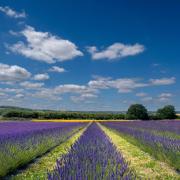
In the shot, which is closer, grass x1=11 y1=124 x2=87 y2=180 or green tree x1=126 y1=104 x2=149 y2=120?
grass x1=11 y1=124 x2=87 y2=180

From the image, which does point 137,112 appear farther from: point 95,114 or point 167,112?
point 95,114

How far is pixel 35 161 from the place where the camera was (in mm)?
8383

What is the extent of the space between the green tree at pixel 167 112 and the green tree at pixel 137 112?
3.90 m

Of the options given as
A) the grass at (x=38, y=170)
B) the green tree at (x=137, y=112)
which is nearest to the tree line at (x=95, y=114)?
the green tree at (x=137, y=112)

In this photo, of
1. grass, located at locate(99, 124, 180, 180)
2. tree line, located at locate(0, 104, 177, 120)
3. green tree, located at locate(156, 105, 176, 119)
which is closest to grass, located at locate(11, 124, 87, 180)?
grass, located at locate(99, 124, 180, 180)

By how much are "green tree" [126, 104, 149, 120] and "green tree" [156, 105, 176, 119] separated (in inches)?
154

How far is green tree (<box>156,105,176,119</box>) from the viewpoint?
80250mm

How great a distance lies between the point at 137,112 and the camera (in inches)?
3236

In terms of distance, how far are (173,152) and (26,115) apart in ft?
193

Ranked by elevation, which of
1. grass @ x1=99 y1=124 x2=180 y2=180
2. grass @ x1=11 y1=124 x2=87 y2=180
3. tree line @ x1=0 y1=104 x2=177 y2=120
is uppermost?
tree line @ x1=0 y1=104 x2=177 y2=120

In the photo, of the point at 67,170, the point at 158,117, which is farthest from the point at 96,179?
the point at 158,117

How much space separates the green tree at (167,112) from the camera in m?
80.2

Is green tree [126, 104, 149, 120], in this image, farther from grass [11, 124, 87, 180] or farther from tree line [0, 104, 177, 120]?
grass [11, 124, 87, 180]

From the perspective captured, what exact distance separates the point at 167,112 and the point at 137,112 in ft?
26.5
